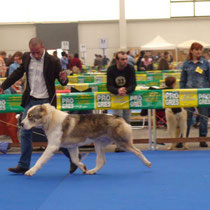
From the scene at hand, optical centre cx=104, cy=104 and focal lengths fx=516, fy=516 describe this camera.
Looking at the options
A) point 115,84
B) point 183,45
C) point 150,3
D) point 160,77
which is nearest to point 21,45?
point 150,3

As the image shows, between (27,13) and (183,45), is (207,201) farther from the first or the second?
(27,13)

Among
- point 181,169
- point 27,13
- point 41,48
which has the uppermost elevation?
point 27,13

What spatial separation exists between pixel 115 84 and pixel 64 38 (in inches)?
1222

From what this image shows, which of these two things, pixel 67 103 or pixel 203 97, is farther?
pixel 67 103

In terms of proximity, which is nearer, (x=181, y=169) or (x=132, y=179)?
(x=132, y=179)

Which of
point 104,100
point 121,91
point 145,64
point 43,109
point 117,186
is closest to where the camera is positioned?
point 117,186

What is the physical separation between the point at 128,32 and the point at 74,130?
33133mm

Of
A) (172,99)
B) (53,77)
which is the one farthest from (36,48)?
(172,99)

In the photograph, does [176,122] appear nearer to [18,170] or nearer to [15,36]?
[18,170]

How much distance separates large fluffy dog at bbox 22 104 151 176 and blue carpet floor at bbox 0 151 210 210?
0.28 meters

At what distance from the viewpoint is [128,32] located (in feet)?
129

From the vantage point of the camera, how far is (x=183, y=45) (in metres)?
29.8

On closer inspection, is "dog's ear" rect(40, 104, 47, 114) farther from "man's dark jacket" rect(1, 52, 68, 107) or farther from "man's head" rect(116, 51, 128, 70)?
"man's head" rect(116, 51, 128, 70)

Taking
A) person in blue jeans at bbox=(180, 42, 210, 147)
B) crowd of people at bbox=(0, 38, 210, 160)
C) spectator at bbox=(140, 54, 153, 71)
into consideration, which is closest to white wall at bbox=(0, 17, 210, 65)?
spectator at bbox=(140, 54, 153, 71)
